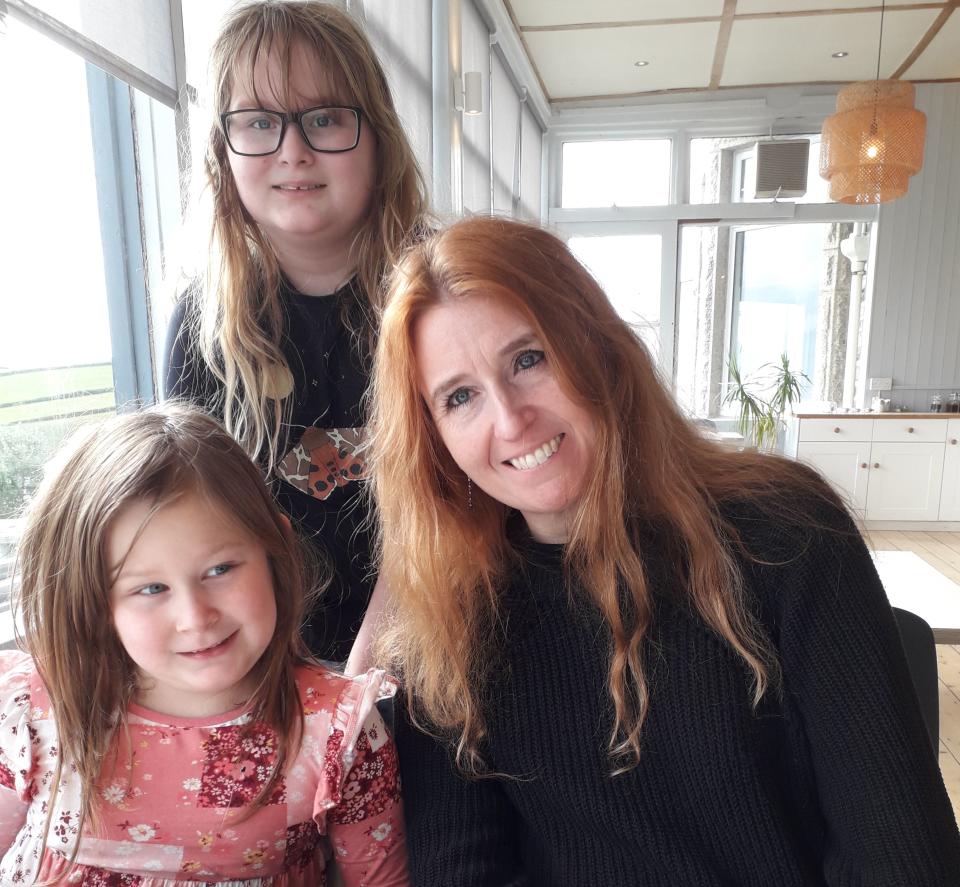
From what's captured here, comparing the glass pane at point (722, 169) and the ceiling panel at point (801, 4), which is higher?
the ceiling panel at point (801, 4)

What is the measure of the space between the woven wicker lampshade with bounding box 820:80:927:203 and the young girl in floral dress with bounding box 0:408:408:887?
4342 millimetres

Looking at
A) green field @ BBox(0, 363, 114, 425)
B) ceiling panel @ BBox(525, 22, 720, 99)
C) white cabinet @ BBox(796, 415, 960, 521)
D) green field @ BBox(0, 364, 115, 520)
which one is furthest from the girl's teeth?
white cabinet @ BBox(796, 415, 960, 521)

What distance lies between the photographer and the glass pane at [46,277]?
1.38m

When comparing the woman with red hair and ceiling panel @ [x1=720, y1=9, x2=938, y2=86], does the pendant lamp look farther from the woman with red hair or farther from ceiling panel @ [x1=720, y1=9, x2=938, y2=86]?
the woman with red hair

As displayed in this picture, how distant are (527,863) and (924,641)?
2.26 ft

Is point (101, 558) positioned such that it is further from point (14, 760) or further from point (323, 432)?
point (323, 432)

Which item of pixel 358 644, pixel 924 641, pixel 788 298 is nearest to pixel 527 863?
pixel 358 644

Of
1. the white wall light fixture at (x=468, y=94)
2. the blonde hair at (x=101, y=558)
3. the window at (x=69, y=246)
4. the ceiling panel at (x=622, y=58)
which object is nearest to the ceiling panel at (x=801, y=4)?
the ceiling panel at (x=622, y=58)

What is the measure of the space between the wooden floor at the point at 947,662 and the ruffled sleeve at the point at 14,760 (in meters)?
1.11

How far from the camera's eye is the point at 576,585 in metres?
1.03

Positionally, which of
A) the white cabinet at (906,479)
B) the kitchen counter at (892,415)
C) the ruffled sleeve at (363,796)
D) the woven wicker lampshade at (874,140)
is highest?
the woven wicker lampshade at (874,140)

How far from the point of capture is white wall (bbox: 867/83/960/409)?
5977 millimetres

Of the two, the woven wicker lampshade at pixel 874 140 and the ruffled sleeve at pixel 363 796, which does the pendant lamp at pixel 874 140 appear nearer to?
the woven wicker lampshade at pixel 874 140

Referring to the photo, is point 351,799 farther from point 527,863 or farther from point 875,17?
point 875,17
